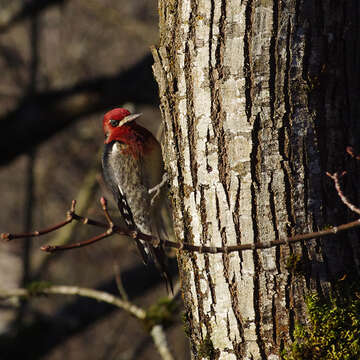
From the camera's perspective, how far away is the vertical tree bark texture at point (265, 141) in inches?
76.1

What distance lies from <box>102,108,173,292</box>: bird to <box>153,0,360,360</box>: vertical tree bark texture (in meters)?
1.33

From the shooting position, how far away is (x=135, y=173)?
3.53 meters

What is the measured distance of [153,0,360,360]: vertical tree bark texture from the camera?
193 centimetres

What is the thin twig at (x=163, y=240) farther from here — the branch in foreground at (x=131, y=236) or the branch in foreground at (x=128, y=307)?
the branch in foreground at (x=128, y=307)

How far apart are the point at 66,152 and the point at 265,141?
8017 mm

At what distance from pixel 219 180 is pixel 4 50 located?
23.3 ft

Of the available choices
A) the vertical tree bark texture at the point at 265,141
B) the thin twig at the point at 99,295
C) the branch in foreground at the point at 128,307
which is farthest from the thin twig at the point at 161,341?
the vertical tree bark texture at the point at 265,141

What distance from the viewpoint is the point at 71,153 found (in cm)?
964

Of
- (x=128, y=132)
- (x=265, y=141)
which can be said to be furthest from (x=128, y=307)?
(x=265, y=141)

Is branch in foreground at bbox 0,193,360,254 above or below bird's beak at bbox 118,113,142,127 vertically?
below

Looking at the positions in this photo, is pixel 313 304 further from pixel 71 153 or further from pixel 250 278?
pixel 71 153

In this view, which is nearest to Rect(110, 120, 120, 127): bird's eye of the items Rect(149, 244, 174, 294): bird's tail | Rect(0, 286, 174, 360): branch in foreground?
Rect(149, 244, 174, 294): bird's tail

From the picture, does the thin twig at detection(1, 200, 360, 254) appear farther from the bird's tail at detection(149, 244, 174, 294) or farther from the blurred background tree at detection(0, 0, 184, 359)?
the blurred background tree at detection(0, 0, 184, 359)

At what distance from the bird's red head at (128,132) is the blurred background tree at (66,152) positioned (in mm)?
501
